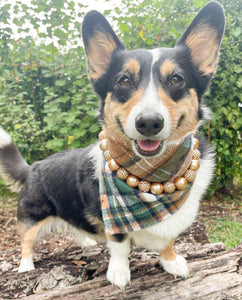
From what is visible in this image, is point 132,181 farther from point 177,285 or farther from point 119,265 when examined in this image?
point 177,285

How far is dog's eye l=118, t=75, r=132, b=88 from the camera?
68.2 inches

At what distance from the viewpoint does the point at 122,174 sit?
185 cm

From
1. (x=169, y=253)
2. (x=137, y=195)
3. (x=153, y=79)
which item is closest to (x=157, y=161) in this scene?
(x=137, y=195)

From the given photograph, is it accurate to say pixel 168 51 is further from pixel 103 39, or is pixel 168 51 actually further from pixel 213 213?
pixel 213 213

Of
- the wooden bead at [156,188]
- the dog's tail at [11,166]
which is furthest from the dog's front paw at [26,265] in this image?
the wooden bead at [156,188]

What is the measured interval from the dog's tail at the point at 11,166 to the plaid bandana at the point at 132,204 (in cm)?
119

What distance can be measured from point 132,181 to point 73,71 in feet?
8.69

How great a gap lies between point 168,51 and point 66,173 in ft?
4.09

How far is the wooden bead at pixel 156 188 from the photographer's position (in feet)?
5.93

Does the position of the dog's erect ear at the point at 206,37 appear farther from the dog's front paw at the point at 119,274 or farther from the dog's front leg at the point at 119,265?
the dog's front paw at the point at 119,274

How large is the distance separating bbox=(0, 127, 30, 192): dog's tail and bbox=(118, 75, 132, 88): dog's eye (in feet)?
4.85

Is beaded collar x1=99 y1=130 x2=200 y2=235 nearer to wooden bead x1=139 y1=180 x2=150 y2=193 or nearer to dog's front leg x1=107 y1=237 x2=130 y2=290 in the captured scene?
wooden bead x1=139 y1=180 x2=150 y2=193

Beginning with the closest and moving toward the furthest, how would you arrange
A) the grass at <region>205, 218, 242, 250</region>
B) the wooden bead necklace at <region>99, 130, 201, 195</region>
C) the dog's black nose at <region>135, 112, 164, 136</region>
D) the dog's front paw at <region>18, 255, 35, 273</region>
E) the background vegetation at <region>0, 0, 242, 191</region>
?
the dog's black nose at <region>135, 112, 164, 136</region> → the wooden bead necklace at <region>99, 130, 201, 195</region> → the dog's front paw at <region>18, 255, 35, 273</region> → the grass at <region>205, 218, 242, 250</region> → the background vegetation at <region>0, 0, 242, 191</region>

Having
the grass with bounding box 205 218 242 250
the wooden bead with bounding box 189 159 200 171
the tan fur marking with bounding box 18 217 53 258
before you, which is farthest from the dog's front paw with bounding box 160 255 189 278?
the grass with bounding box 205 218 242 250
